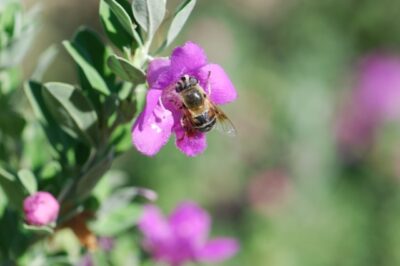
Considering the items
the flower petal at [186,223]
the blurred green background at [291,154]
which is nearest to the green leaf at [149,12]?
the flower petal at [186,223]

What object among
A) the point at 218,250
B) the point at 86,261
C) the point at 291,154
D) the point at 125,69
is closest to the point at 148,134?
the point at 125,69

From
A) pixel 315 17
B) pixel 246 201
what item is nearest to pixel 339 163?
pixel 246 201

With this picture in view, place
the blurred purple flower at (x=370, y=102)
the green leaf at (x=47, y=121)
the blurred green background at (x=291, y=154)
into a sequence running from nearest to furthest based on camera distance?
1. the green leaf at (x=47, y=121)
2. the blurred green background at (x=291, y=154)
3. the blurred purple flower at (x=370, y=102)

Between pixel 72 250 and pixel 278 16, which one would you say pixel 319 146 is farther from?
pixel 72 250

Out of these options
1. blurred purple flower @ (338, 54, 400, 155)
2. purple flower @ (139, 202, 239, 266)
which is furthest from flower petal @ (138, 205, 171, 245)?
blurred purple flower @ (338, 54, 400, 155)

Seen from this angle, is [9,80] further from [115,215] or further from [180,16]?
[180,16]

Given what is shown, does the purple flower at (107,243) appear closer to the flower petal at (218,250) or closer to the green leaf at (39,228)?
the flower petal at (218,250)

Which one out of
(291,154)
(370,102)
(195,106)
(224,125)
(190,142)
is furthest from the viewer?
(370,102)

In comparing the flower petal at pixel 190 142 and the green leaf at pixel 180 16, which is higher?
the green leaf at pixel 180 16
